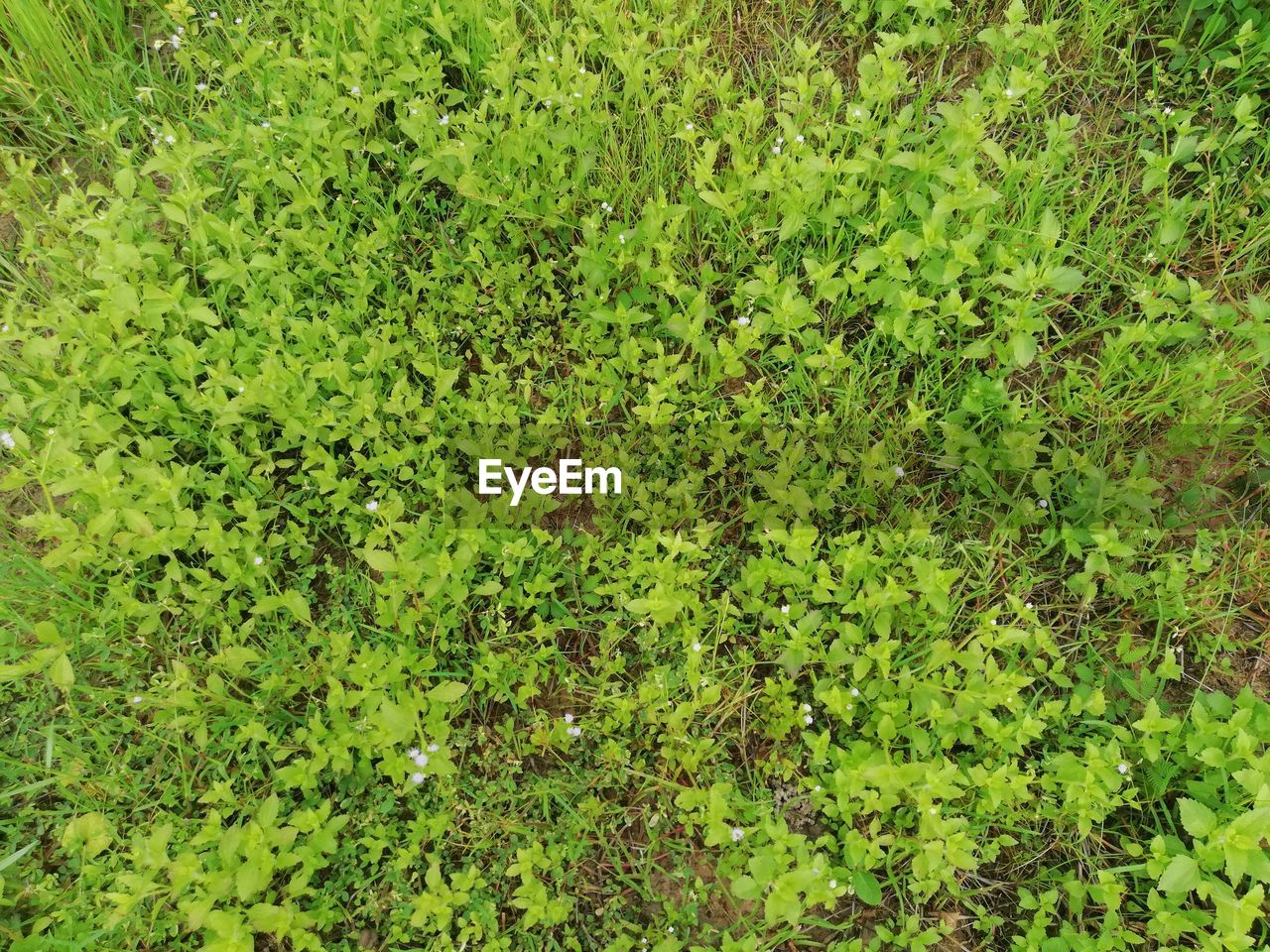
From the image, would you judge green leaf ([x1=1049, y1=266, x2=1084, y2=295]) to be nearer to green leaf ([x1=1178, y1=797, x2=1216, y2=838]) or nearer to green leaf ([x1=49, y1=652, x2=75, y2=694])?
green leaf ([x1=1178, y1=797, x2=1216, y2=838])

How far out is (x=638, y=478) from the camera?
116 inches

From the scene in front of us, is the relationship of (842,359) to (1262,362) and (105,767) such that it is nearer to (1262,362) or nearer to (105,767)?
(1262,362)

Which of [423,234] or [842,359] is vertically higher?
[423,234]

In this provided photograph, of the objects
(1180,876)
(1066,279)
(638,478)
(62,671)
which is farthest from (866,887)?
(62,671)

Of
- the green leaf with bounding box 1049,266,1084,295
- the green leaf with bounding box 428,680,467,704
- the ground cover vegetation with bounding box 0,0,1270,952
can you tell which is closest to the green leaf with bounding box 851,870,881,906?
the ground cover vegetation with bounding box 0,0,1270,952

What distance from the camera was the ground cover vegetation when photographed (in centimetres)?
238

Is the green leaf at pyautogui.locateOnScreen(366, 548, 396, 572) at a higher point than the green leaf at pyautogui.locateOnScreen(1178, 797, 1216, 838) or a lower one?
higher

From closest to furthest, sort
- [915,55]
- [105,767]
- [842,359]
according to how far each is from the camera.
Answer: [105,767] < [842,359] < [915,55]

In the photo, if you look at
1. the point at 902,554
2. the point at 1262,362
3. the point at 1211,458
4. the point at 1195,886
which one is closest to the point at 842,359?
the point at 902,554

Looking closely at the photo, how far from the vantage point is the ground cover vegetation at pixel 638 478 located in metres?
2.38

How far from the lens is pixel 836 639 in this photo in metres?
2.63

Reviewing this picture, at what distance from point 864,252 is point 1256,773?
6.70ft

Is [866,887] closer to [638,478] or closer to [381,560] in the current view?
[638,478]

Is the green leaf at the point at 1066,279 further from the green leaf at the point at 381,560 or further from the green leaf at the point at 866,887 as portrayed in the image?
the green leaf at the point at 381,560
